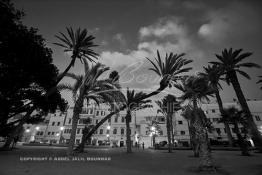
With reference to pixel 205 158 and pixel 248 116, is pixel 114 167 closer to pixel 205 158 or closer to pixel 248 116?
pixel 205 158

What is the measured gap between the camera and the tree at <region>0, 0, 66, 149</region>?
14422 mm

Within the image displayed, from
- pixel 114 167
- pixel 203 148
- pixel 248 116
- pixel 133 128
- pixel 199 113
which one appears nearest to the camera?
pixel 114 167

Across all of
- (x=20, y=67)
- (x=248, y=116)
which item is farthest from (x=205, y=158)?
(x=20, y=67)

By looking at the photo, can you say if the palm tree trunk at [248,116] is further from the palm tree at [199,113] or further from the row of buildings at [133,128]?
the row of buildings at [133,128]

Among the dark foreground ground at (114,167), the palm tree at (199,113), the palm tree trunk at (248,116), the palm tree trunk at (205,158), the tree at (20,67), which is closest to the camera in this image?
the dark foreground ground at (114,167)

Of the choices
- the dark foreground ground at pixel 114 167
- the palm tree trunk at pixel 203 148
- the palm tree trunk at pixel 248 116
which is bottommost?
the dark foreground ground at pixel 114 167

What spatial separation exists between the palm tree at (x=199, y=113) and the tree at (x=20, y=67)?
16.9 m

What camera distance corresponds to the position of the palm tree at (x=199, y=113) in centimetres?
918

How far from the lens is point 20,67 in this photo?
55.0 ft

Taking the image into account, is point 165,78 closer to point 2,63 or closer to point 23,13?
point 23,13

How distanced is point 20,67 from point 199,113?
19.7 m

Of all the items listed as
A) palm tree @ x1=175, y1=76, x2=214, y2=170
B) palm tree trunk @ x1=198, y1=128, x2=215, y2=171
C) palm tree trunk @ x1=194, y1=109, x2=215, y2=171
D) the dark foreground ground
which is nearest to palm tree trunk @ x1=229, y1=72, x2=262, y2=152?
the dark foreground ground

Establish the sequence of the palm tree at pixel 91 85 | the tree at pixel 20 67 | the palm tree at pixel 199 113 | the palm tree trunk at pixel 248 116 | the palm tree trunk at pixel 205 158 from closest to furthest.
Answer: the palm tree trunk at pixel 205 158 < the palm tree at pixel 199 113 < the tree at pixel 20 67 < the palm tree at pixel 91 85 < the palm tree trunk at pixel 248 116


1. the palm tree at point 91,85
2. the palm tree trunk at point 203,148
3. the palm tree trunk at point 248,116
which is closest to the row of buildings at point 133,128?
the palm tree trunk at point 248,116
